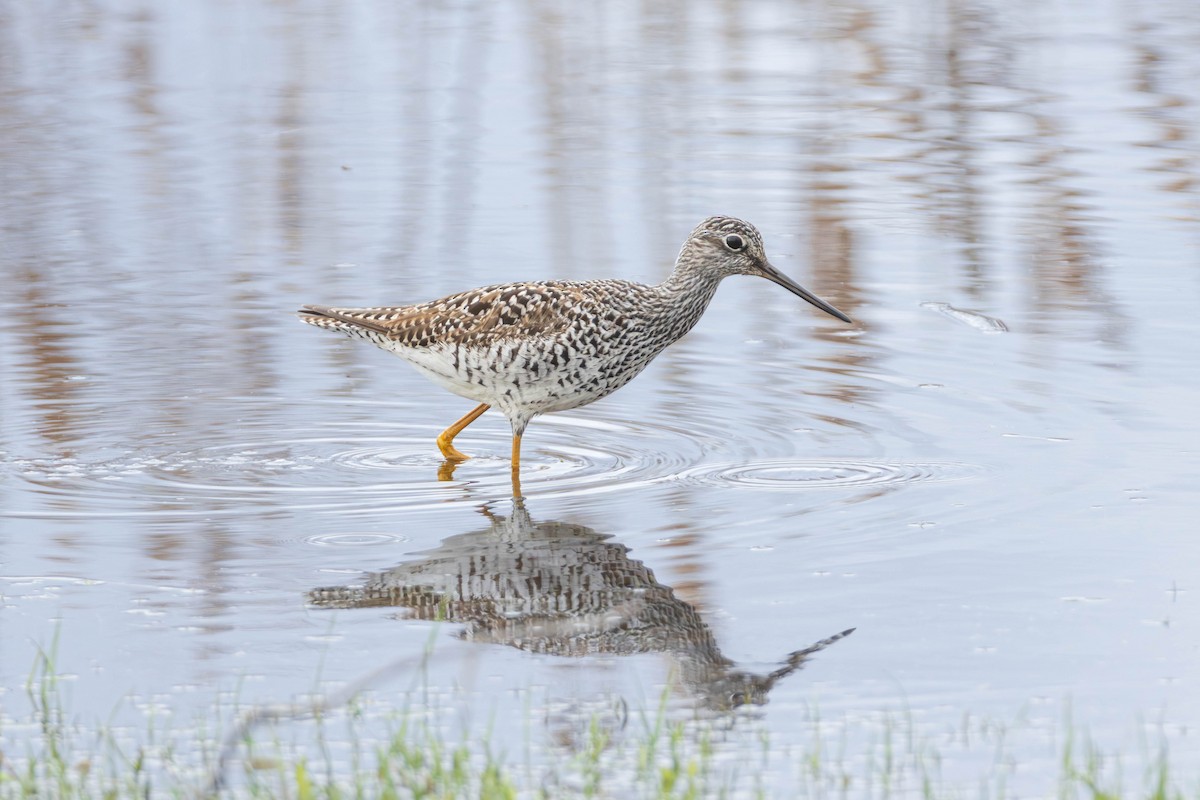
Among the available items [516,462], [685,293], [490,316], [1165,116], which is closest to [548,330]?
[490,316]

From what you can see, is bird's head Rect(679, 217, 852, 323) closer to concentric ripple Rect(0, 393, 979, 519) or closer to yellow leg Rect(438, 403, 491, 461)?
concentric ripple Rect(0, 393, 979, 519)

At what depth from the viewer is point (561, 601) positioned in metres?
6.66

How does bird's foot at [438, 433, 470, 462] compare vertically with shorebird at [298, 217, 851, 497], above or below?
below

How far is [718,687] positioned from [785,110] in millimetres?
11731

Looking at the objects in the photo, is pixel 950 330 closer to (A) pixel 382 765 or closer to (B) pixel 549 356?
(B) pixel 549 356

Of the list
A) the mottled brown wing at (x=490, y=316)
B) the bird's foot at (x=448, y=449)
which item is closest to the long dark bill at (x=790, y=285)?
the mottled brown wing at (x=490, y=316)

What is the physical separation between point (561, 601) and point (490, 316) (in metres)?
2.20

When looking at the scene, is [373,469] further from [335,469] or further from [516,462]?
[516,462]

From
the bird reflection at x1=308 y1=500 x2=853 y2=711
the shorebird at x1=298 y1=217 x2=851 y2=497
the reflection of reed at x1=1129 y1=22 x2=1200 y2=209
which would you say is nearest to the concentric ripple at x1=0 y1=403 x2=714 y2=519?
the shorebird at x1=298 y1=217 x2=851 y2=497

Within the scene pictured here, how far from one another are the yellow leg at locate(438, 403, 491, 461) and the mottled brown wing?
1.43 feet

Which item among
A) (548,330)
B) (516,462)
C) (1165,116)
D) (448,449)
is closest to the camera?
(548,330)

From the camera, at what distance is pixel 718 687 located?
5863 millimetres

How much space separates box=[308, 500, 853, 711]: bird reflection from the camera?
6078mm

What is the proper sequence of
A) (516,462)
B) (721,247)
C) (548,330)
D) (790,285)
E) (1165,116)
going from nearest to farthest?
(548,330)
(516,462)
(721,247)
(790,285)
(1165,116)
